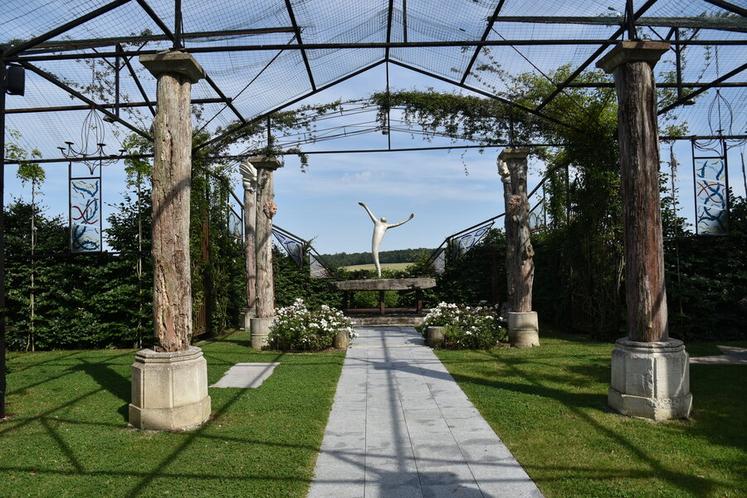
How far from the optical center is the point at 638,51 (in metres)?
5.52

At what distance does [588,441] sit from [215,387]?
15.5 feet

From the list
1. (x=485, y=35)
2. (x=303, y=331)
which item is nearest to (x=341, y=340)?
(x=303, y=331)

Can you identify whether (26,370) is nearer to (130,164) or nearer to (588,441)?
(130,164)

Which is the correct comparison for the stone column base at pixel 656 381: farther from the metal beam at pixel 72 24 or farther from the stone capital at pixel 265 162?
the stone capital at pixel 265 162

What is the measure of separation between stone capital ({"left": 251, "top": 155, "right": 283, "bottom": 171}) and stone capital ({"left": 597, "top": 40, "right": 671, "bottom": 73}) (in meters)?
7.08

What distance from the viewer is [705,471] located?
12.8 feet

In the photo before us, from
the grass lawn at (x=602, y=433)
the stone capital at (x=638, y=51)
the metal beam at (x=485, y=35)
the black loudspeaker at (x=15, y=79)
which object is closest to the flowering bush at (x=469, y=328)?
the grass lawn at (x=602, y=433)

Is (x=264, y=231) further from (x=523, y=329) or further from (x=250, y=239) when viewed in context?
(x=523, y=329)

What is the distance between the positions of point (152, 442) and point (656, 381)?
193 inches

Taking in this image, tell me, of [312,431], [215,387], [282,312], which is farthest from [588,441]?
[282,312]

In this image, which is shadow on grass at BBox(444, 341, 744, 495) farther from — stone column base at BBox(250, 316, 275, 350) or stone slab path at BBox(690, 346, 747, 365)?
stone column base at BBox(250, 316, 275, 350)

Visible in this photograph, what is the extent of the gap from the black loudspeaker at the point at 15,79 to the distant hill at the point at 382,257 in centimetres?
1024

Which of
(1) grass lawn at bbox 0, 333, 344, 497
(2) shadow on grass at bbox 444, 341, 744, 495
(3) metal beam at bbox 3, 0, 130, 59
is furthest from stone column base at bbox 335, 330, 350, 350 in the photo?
(3) metal beam at bbox 3, 0, 130, 59

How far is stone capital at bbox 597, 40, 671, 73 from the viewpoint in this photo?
548 cm
